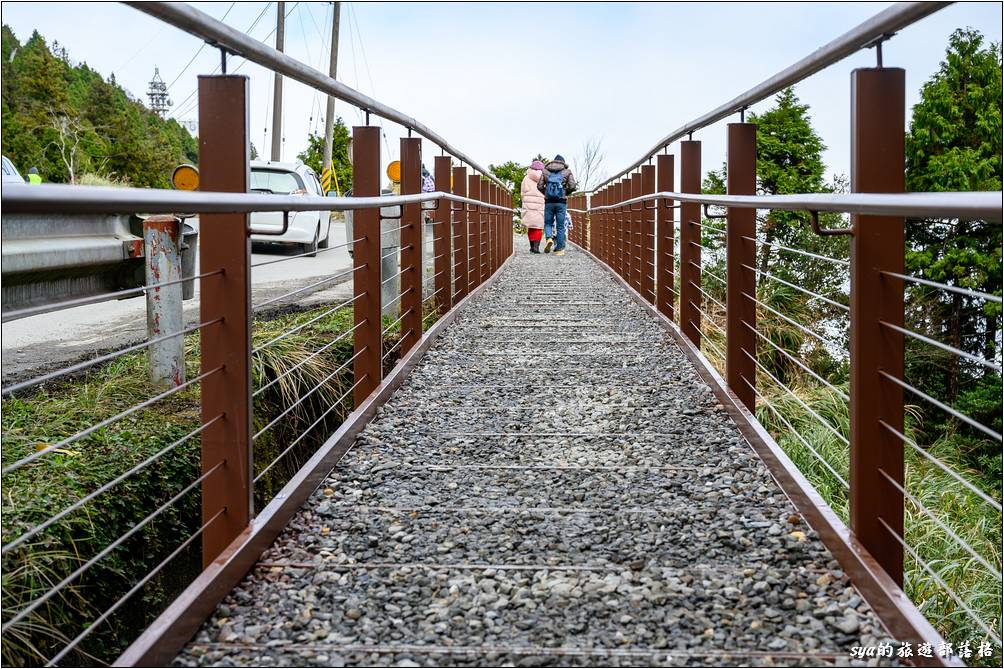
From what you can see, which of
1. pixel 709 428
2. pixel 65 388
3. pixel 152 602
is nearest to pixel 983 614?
pixel 709 428

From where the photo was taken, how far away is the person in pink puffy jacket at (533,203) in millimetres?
16336

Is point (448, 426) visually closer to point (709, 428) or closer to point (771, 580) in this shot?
point (709, 428)

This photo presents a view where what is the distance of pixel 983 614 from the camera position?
5.27 metres

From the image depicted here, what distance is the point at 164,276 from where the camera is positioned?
4.43m

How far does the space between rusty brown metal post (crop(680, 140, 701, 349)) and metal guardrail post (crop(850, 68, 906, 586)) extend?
299 centimetres

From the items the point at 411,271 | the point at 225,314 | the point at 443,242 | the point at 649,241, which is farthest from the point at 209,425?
the point at 649,241

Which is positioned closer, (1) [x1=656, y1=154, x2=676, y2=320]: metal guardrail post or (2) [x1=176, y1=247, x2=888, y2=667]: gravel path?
(2) [x1=176, y1=247, x2=888, y2=667]: gravel path

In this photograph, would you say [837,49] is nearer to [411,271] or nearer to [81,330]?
[411,271]

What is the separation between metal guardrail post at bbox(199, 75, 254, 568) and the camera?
2.57 metres

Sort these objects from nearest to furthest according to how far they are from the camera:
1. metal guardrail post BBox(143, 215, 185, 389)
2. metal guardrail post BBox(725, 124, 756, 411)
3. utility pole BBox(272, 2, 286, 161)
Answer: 1. metal guardrail post BBox(725, 124, 756, 411)
2. metal guardrail post BBox(143, 215, 185, 389)
3. utility pole BBox(272, 2, 286, 161)

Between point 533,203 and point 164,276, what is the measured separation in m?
12.7

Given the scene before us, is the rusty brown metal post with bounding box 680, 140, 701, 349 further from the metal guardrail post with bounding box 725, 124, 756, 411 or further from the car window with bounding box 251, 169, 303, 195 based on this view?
the car window with bounding box 251, 169, 303, 195

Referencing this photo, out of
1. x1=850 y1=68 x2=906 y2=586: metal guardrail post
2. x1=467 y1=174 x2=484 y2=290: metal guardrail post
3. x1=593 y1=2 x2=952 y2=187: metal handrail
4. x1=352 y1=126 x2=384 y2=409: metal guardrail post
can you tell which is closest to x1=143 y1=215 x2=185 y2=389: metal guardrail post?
x1=352 y1=126 x2=384 y2=409: metal guardrail post

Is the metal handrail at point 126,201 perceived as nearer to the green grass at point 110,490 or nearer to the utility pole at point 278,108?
the green grass at point 110,490
